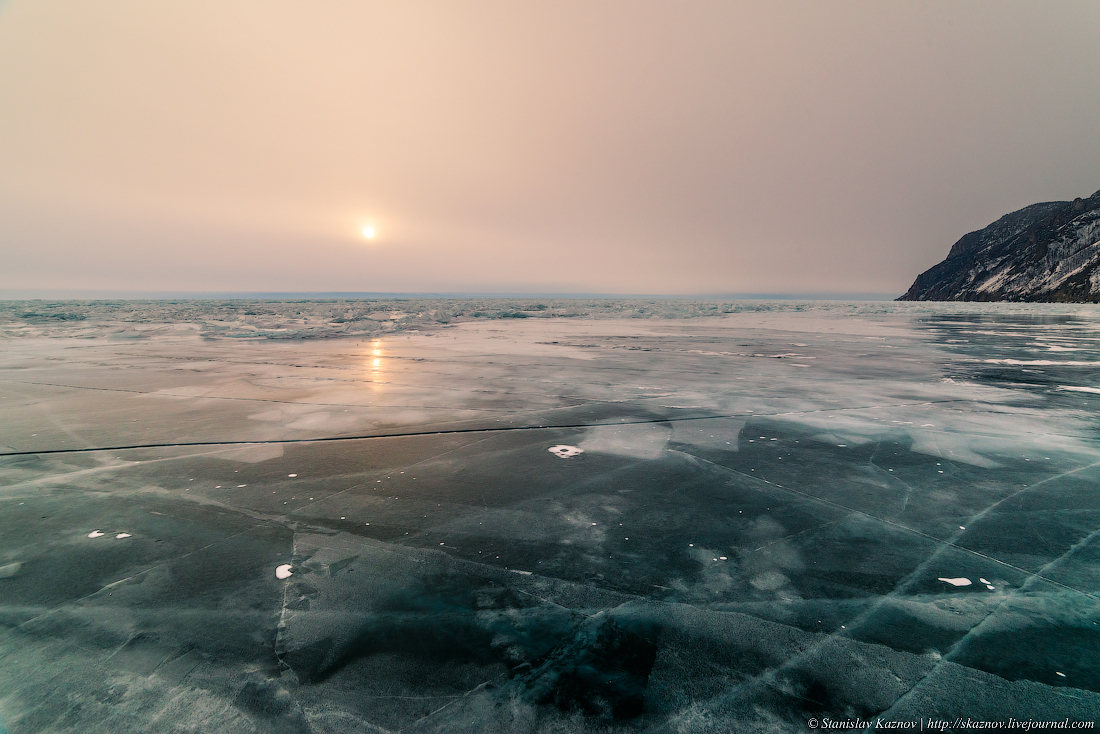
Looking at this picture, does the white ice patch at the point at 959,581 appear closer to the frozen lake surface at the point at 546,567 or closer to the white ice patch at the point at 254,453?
the frozen lake surface at the point at 546,567

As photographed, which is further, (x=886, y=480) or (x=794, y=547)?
(x=886, y=480)

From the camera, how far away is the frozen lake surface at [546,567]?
2.53 metres

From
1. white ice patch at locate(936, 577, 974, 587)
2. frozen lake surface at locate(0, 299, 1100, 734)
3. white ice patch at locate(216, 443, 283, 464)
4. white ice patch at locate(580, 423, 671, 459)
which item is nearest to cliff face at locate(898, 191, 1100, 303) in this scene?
frozen lake surface at locate(0, 299, 1100, 734)

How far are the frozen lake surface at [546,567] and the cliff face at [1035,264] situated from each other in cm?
13789

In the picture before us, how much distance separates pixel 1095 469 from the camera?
5652 millimetres

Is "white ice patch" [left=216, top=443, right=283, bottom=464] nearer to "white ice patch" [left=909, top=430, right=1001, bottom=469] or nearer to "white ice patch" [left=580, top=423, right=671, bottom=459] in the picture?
"white ice patch" [left=580, top=423, right=671, bottom=459]

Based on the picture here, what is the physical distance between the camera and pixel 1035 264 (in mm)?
121812

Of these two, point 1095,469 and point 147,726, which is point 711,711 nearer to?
point 147,726

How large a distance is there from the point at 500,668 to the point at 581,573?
3.49ft

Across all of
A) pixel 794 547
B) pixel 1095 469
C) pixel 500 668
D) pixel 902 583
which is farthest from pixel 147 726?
pixel 1095 469

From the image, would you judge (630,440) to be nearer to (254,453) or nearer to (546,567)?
(546,567)

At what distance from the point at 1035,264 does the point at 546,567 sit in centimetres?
16887

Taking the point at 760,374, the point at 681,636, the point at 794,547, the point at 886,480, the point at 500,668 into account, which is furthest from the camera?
the point at 760,374

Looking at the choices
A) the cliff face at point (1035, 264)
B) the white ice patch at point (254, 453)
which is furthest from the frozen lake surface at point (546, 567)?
the cliff face at point (1035, 264)
